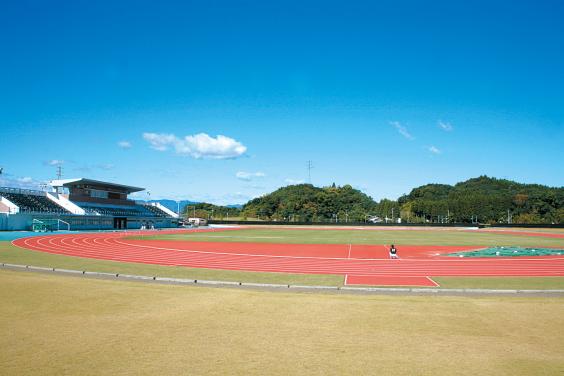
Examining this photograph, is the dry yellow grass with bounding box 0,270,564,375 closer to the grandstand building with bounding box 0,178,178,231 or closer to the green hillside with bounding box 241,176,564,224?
the grandstand building with bounding box 0,178,178,231

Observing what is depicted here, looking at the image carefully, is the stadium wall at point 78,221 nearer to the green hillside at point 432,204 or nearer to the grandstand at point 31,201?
the grandstand at point 31,201

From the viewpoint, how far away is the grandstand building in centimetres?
4897

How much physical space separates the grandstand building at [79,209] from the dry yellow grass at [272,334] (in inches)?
1702

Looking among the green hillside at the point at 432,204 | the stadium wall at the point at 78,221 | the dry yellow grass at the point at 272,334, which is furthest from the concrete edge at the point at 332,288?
the green hillside at the point at 432,204

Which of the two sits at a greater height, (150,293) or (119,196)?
(119,196)

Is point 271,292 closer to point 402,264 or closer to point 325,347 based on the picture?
point 325,347

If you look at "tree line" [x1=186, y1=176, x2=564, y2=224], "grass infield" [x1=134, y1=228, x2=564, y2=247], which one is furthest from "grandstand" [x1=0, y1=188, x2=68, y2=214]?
"tree line" [x1=186, y1=176, x2=564, y2=224]

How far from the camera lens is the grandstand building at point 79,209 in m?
49.0

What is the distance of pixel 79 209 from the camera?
2285 inches

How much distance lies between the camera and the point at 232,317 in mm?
9000

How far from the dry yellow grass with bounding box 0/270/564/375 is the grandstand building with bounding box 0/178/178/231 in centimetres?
4322

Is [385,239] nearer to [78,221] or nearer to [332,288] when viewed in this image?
[332,288]

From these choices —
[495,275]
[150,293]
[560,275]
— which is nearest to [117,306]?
[150,293]

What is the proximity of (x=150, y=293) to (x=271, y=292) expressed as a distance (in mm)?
3465
